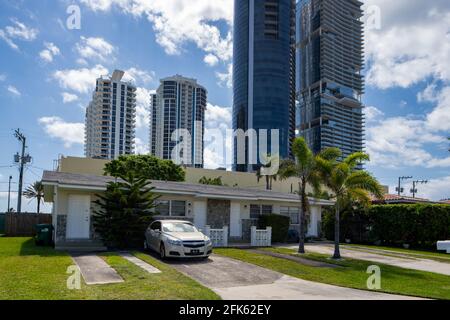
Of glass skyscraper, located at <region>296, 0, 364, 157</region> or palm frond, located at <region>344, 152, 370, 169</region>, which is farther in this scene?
glass skyscraper, located at <region>296, 0, 364, 157</region>

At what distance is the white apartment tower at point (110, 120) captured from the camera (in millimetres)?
83438

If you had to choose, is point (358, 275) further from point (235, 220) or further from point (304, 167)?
point (235, 220)

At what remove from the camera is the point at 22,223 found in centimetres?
2825

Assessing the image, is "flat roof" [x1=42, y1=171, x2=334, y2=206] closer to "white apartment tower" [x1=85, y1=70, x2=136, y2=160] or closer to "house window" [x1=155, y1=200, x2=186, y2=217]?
"house window" [x1=155, y1=200, x2=186, y2=217]

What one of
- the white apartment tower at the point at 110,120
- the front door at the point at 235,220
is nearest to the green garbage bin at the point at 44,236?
the front door at the point at 235,220

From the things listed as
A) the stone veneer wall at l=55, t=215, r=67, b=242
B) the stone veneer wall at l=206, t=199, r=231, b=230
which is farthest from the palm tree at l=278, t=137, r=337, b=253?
the stone veneer wall at l=55, t=215, r=67, b=242

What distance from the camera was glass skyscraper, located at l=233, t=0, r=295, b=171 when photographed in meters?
94.5

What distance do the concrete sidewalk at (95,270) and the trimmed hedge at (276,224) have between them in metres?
11.6

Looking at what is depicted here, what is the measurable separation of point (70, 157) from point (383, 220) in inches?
1642

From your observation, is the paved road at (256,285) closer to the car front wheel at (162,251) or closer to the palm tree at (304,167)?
the car front wheel at (162,251)

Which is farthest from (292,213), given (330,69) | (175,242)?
(330,69)

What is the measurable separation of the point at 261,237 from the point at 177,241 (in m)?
8.27

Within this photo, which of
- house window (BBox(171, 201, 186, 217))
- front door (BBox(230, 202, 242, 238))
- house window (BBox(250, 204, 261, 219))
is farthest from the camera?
house window (BBox(250, 204, 261, 219))

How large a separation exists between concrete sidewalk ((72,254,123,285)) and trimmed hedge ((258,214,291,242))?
11619 mm
